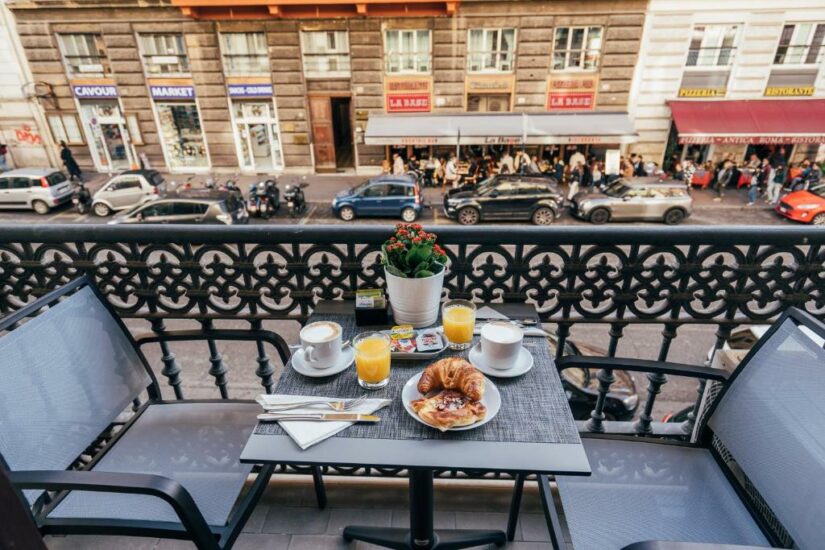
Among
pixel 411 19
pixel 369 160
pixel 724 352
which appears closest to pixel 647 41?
pixel 411 19

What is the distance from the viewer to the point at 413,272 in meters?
2.00

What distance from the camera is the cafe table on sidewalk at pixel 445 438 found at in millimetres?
1448

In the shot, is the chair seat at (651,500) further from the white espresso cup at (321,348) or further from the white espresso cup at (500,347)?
the white espresso cup at (321,348)

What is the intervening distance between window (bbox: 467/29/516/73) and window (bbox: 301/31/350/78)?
4256 mm

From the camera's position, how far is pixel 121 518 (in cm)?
169

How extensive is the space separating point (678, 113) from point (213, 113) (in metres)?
16.1

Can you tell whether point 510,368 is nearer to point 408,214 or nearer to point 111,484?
point 111,484

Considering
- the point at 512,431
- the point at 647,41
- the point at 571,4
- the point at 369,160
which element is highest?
the point at 571,4

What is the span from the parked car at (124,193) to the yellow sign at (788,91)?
19.8 m

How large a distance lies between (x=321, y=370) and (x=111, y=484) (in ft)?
2.43

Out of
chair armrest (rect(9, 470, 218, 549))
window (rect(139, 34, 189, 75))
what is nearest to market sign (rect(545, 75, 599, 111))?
window (rect(139, 34, 189, 75))

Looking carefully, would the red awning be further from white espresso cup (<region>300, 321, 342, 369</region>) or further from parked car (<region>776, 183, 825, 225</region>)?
white espresso cup (<region>300, 321, 342, 369</region>)

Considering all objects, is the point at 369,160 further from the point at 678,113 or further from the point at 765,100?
the point at 765,100

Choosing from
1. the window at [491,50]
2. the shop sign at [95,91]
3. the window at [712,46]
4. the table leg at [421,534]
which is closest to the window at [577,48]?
the window at [491,50]
